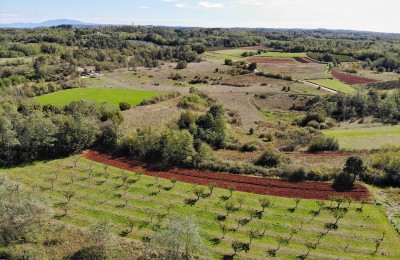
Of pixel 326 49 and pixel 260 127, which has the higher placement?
pixel 326 49

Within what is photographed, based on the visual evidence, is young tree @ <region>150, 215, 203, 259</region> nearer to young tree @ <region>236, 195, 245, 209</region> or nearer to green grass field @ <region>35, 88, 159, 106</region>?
young tree @ <region>236, 195, 245, 209</region>

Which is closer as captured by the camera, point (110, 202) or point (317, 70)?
point (110, 202)

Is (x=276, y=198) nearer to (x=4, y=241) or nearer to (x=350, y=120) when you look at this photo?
(x=4, y=241)

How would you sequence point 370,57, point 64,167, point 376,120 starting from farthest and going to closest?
point 370,57
point 376,120
point 64,167

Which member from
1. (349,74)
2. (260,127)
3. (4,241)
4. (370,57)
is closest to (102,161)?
(4,241)

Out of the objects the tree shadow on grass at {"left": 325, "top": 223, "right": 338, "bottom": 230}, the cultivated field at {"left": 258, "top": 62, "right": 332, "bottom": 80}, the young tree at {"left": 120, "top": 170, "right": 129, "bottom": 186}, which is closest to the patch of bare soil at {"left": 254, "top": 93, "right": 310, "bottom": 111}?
the cultivated field at {"left": 258, "top": 62, "right": 332, "bottom": 80}

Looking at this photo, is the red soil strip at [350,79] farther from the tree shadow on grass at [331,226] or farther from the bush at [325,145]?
the tree shadow on grass at [331,226]

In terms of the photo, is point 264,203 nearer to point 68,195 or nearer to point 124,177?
point 124,177

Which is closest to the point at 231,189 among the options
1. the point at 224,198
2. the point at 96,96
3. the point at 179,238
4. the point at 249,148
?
the point at 224,198
